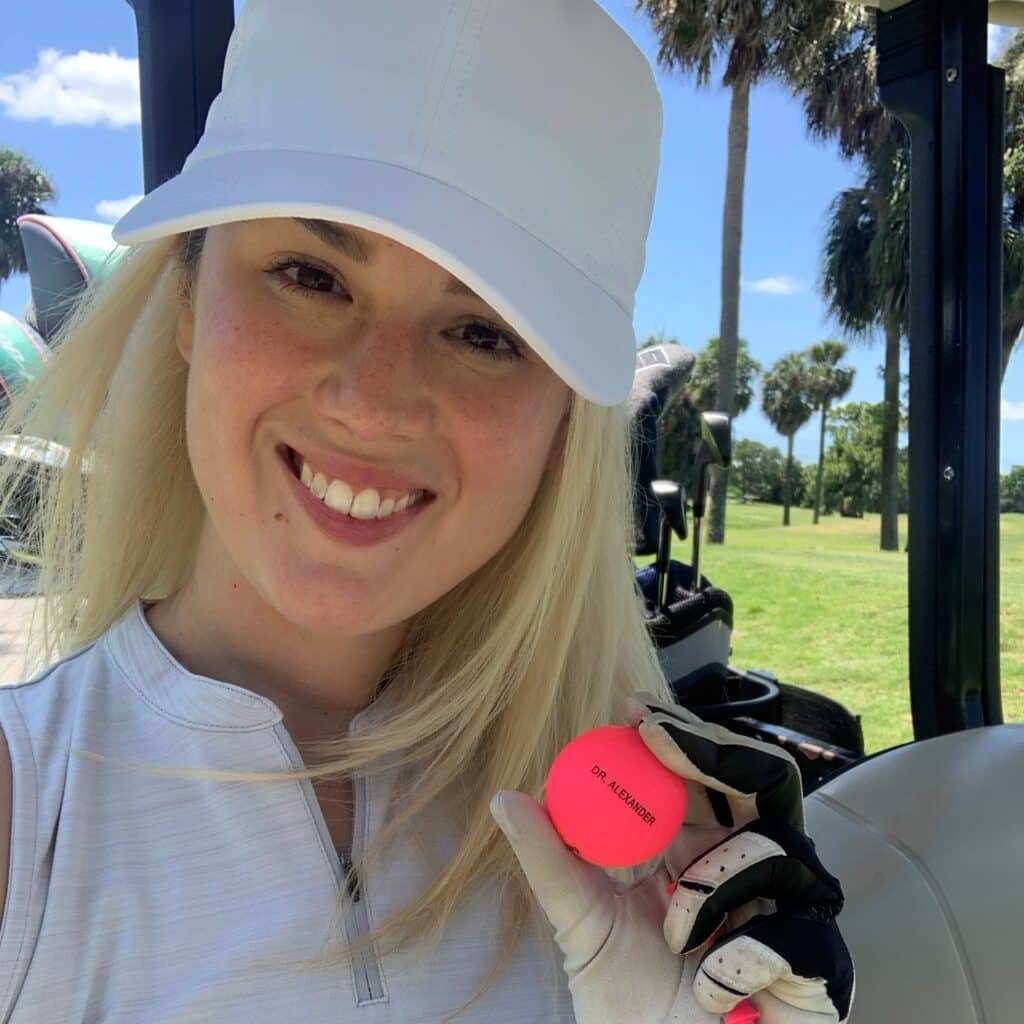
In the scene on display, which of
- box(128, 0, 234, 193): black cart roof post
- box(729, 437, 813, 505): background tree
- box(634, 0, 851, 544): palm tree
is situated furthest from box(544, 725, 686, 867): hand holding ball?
box(729, 437, 813, 505): background tree

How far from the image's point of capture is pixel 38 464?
126 cm

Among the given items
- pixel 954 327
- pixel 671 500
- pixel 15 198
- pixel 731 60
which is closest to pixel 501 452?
pixel 954 327

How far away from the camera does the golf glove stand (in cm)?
76

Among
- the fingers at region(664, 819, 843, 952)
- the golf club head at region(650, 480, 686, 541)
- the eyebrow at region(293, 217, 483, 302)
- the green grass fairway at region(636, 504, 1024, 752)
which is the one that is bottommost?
the green grass fairway at region(636, 504, 1024, 752)

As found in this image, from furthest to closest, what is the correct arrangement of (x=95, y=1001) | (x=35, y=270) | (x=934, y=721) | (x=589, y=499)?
(x=934, y=721)
(x=35, y=270)
(x=589, y=499)
(x=95, y=1001)

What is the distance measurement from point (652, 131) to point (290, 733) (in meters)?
0.74

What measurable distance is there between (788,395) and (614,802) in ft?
55.6

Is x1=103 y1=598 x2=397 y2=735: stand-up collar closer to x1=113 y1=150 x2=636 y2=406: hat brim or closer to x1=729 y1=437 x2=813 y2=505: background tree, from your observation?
x1=113 y1=150 x2=636 y2=406: hat brim

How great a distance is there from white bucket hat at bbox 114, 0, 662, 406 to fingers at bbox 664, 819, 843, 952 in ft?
1.34

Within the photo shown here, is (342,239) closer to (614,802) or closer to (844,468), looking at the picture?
(614,802)

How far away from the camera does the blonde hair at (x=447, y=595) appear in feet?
3.51

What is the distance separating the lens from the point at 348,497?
905 millimetres

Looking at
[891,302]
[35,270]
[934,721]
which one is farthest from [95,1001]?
[891,302]

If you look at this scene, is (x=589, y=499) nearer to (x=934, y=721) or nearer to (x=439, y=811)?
(x=439, y=811)
